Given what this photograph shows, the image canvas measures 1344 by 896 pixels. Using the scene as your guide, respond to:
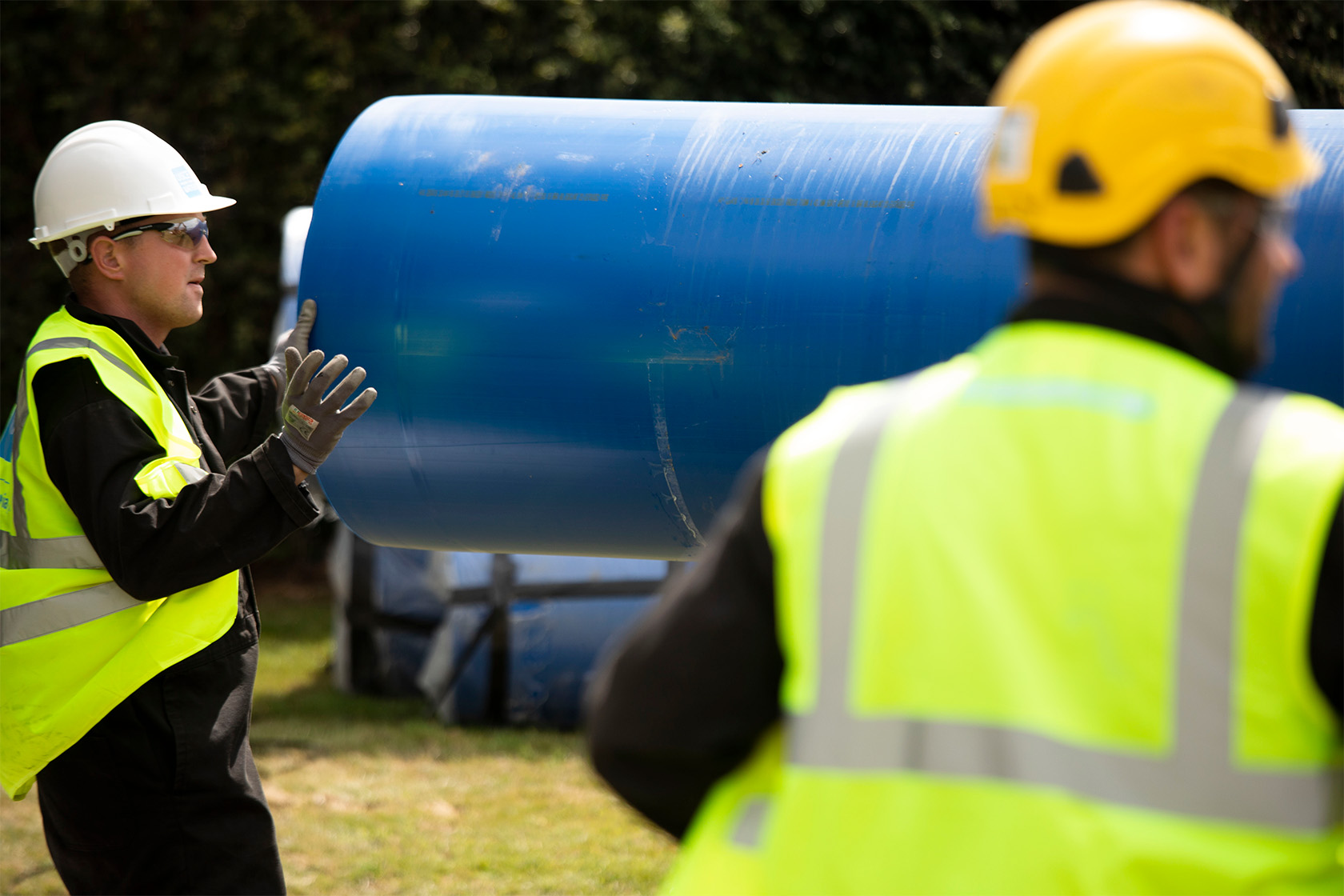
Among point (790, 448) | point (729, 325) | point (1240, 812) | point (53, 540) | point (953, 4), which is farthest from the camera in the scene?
point (953, 4)

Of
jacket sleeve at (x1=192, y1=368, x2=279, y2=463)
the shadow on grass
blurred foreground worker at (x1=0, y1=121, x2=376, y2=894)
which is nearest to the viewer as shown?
blurred foreground worker at (x1=0, y1=121, x2=376, y2=894)

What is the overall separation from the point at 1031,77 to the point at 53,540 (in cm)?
195

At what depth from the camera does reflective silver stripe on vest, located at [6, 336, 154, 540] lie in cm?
237

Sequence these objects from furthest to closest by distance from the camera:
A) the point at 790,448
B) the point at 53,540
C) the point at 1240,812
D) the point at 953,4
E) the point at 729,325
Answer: the point at 953,4 < the point at 53,540 < the point at 729,325 < the point at 790,448 < the point at 1240,812

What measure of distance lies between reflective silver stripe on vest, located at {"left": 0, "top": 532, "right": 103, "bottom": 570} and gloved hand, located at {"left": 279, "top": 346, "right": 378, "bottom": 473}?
40cm

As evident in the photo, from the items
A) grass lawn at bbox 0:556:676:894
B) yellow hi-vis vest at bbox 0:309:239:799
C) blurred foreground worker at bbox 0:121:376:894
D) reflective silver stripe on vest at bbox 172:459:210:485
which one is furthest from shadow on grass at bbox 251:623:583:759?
reflective silver stripe on vest at bbox 172:459:210:485

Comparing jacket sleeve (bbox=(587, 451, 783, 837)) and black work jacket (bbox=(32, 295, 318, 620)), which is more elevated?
jacket sleeve (bbox=(587, 451, 783, 837))

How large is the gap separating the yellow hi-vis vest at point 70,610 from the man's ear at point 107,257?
0.15m

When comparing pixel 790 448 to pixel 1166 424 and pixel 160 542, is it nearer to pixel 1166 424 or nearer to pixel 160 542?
pixel 1166 424

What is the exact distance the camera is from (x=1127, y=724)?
3.05 feet

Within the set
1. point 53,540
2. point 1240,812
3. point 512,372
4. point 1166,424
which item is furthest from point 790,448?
point 53,540

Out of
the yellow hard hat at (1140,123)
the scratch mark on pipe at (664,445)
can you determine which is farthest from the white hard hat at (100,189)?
the yellow hard hat at (1140,123)

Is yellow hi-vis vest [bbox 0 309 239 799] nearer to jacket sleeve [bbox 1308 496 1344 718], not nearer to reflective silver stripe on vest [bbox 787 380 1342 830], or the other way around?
reflective silver stripe on vest [bbox 787 380 1342 830]

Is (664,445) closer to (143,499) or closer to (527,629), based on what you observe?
(143,499)
